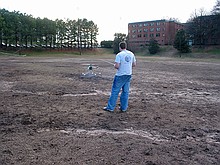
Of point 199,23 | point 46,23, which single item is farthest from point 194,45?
point 46,23

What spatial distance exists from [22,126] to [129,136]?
2.33 meters

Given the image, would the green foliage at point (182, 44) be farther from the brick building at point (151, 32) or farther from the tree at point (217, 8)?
the brick building at point (151, 32)

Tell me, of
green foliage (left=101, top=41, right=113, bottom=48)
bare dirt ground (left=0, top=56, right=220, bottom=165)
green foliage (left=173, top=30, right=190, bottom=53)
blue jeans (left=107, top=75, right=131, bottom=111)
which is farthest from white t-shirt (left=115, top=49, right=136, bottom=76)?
green foliage (left=101, top=41, right=113, bottom=48)

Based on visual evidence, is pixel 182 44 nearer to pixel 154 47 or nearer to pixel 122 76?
pixel 154 47

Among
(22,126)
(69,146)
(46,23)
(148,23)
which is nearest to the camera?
(69,146)

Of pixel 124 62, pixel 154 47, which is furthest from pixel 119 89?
pixel 154 47

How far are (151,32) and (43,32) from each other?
4398 cm

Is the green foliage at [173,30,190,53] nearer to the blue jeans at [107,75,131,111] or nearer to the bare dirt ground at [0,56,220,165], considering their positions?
the bare dirt ground at [0,56,220,165]

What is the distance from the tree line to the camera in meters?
56.3

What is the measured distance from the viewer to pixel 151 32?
291 ft

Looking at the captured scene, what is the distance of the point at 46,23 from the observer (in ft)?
208

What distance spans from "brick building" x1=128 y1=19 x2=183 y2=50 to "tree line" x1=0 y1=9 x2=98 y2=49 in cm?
1912

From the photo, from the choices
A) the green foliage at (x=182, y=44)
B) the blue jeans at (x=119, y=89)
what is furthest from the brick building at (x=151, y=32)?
the blue jeans at (x=119, y=89)

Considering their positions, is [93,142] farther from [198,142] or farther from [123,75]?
[123,75]
